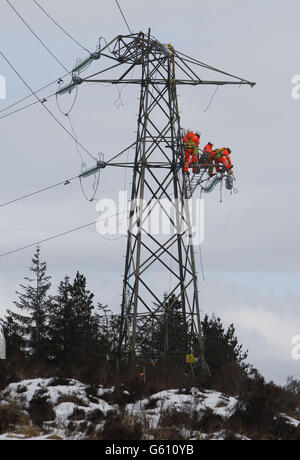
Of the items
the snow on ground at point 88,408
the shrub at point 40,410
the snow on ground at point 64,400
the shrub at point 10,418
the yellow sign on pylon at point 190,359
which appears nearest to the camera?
the shrub at point 10,418

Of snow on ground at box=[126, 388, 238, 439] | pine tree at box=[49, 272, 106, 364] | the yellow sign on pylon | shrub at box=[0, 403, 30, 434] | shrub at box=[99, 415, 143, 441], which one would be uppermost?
pine tree at box=[49, 272, 106, 364]

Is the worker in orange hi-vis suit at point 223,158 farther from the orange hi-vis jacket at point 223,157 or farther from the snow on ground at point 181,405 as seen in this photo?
the snow on ground at point 181,405

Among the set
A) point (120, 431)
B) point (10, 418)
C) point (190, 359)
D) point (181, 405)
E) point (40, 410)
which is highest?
point (190, 359)

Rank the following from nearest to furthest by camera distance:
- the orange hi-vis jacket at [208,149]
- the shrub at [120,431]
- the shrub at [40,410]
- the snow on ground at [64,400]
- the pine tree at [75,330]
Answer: the shrub at [120,431]
the snow on ground at [64,400]
the shrub at [40,410]
the orange hi-vis jacket at [208,149]
the pine tree at [75,330]

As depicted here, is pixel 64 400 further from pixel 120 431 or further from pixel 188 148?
pixel 188 148

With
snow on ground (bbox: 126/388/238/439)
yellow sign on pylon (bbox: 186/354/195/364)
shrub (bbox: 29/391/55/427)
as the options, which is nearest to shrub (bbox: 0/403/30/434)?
shrub (bbox: 29/391/55/427)

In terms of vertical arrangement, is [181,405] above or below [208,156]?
below

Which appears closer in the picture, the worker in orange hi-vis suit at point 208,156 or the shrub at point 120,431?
the shrub at point 120,431

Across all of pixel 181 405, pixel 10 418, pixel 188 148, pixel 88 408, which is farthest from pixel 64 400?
pixel 188 148

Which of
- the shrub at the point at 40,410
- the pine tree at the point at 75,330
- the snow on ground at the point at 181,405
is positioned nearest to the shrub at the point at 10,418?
the shrub at the point at 40,410

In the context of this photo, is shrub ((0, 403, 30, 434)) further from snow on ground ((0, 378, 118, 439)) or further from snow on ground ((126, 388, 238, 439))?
snow on ground ((126, 388, 238, 439))

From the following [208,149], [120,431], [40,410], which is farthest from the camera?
[208,149]
